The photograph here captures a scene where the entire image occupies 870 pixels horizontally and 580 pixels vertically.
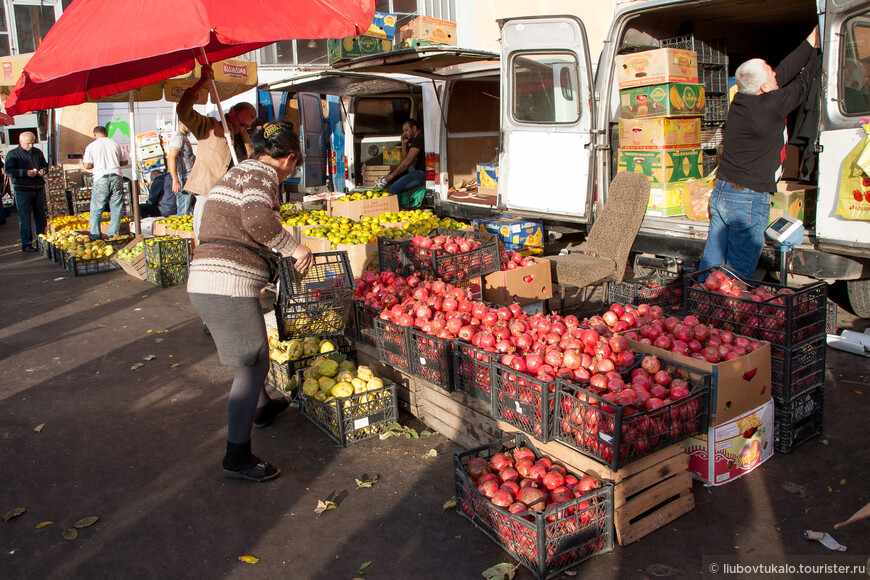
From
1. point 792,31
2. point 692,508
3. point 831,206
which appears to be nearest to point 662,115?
point 831,206

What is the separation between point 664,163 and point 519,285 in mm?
2268

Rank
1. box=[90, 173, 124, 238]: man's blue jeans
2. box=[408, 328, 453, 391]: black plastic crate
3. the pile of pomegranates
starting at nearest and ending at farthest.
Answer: the pile of pomegranates, box=[408, 328, 453, 391]: black plastic crate, box=[90, 173, 124, 238]: man's blue jeans

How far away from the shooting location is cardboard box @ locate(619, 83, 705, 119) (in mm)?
6883

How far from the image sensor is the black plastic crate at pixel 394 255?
6.18m

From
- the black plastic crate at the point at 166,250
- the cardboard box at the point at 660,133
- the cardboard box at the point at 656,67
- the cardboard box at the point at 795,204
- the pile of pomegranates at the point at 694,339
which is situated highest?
the cardboard box at the point at 656,67

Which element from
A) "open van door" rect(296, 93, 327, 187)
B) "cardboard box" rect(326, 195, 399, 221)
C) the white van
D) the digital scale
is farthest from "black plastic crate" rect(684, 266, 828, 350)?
"open van door" rect(296, 93, 327, 187)

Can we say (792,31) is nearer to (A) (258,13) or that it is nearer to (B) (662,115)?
(B) (662,115)

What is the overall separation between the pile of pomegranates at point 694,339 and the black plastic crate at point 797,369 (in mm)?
241

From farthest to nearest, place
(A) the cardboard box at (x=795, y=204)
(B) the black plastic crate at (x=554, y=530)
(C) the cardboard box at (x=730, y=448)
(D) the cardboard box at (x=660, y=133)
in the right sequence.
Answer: (D) the cardboard box at (x=660, y=133)
(A) the cardboard box at (x=795, y=204)
(C) the cardboard box at (x=730, y=448)
(B) the black plastic crate at (x=554, y=530)

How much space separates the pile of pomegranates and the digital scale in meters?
1.55

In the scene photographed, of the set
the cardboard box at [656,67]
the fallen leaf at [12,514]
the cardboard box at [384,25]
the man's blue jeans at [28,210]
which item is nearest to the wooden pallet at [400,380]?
the fallen leaf at [12,514]

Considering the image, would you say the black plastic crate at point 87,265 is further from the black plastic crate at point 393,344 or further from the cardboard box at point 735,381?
the cardboard box at point 735,381

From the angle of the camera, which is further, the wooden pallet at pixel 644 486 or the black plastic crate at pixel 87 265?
the black plastic crate at pixel 87 265

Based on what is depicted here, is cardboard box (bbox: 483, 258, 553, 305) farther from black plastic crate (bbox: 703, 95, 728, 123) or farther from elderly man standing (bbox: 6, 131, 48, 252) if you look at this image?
elderly man standing (bbox: 6, 131, 48, 252)
